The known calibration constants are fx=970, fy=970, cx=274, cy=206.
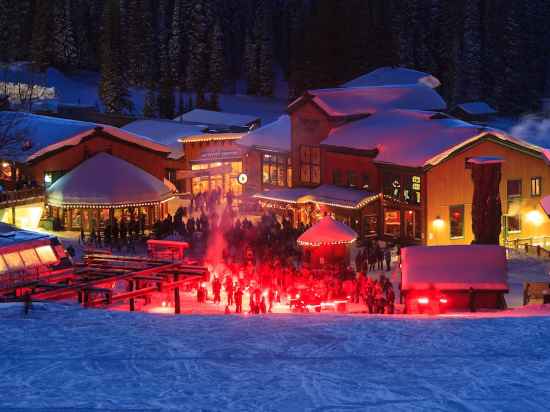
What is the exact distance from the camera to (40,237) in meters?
27.2

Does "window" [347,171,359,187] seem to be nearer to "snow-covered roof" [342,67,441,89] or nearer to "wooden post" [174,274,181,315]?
"wooden post" [174,274,181,315]

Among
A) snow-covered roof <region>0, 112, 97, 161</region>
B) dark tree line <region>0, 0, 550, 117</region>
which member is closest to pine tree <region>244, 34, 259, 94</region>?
dark tree line <region>0, 0, 550, 117</region>

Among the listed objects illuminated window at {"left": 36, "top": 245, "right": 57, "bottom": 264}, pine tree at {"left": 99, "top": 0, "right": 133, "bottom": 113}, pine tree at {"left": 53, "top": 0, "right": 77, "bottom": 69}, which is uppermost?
pine tree at {"left": 53, "top": 0, "right": 77, "bottom": 69}

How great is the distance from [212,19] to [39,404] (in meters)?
82.9

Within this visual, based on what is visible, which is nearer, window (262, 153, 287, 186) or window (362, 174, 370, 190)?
window (362, 174, 370, 190)

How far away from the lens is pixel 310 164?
144 feet

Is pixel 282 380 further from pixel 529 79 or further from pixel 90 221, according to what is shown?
pixel 529 79

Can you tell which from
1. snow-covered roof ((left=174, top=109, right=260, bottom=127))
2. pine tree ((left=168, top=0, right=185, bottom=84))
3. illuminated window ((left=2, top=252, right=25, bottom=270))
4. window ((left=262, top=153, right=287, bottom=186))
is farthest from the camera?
pine tree ((left=168, top=0, right=185, bottom=84))

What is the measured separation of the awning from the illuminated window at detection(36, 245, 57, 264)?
566 inches

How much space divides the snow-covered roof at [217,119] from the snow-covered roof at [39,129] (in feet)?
46.8

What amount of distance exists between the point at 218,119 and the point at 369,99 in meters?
19.0

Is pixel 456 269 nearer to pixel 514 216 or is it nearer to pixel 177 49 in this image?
pixel 514 216

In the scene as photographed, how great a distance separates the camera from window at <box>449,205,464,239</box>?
3616 cm

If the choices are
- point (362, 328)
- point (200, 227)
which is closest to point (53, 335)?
point (362, 328)
